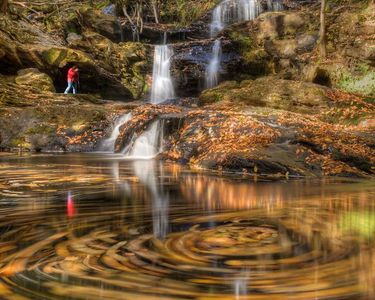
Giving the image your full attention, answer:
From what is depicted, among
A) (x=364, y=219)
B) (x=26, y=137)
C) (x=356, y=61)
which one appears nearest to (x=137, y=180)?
(x=364, y=219)

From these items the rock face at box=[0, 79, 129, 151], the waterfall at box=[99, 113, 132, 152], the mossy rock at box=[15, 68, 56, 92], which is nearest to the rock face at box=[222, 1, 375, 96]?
the waterfall at box=[99, 113, 132, 152]

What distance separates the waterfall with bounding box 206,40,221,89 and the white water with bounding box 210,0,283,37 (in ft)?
15.5

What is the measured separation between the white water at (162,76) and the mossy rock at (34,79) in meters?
6.18

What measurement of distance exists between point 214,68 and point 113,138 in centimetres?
1108

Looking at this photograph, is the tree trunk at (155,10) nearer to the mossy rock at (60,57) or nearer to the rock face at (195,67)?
the rock face at (195,67)

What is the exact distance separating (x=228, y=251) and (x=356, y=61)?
59.8ft

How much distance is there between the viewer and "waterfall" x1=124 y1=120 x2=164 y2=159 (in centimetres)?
1148

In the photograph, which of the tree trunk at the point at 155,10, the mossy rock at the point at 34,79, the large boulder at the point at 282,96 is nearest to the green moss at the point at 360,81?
the large boulder at the point at 282,96

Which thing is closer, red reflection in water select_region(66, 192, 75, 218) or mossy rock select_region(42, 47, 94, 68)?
red reflection in water select_region(66, 192, 75, 218)

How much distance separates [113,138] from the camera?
14.6m

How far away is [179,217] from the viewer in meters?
3.41

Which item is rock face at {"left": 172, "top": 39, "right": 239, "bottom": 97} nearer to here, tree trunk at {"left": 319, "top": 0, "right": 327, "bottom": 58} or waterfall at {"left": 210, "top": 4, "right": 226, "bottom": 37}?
waterfall at {"left": 210, "top": 4, "right": 226, "bottom": 37}

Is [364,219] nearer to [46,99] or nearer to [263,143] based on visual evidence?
[263,143]

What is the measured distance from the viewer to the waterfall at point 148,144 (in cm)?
1148
